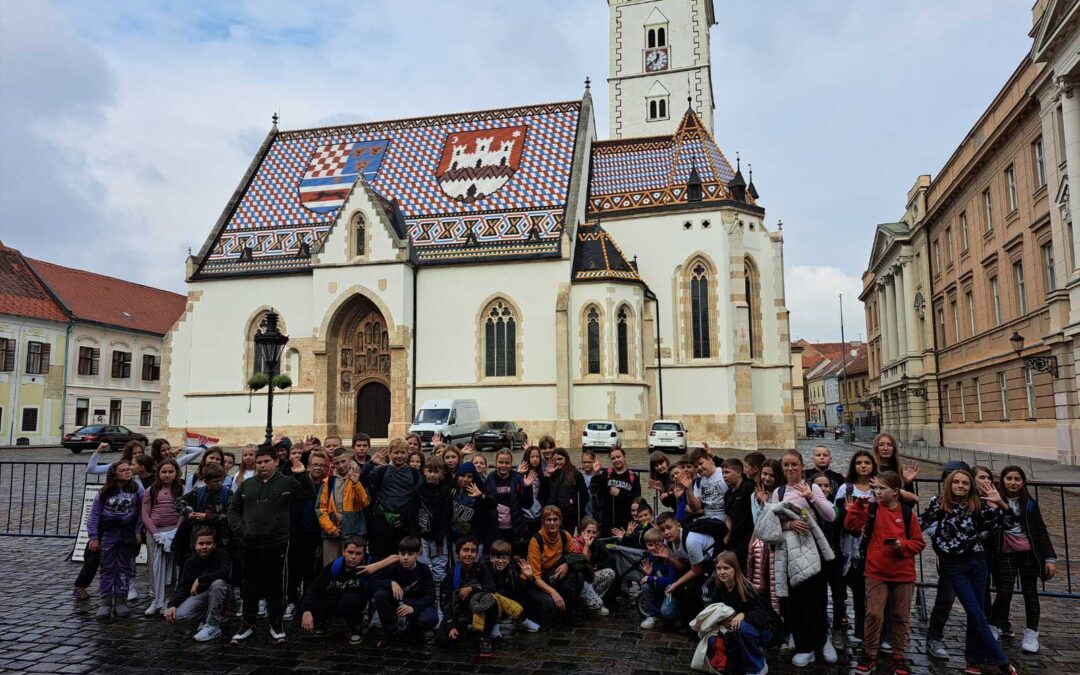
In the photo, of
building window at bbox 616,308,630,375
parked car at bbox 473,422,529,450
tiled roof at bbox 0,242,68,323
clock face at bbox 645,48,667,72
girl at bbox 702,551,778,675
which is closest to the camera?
girl at bbox 702,551,778,675

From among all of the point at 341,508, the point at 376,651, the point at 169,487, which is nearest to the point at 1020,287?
the point at 341,508

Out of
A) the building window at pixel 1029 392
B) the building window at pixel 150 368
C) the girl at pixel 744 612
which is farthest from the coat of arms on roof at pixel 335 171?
the girl at pixel 744 612

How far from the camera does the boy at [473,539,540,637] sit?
6.82 m

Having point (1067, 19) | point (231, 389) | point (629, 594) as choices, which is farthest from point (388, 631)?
point (231, 389)

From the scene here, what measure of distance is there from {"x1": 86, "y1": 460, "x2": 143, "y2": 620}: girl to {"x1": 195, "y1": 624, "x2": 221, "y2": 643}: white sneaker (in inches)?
51.2

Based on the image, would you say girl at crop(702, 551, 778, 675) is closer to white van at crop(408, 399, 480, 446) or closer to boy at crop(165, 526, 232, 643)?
boy at crop(165, 526, 232, 643)

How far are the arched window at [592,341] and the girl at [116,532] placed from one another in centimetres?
2271

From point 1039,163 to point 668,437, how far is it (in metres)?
14.3

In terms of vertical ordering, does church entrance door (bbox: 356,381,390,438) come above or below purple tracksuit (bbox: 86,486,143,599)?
above

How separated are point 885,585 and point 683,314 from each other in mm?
26230

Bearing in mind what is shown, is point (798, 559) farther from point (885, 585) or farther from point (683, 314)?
point (683, 314)

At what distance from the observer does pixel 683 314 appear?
104ft

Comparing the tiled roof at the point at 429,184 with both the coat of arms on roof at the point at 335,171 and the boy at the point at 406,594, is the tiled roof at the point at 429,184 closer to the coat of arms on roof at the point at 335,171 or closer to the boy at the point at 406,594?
the coat of arms on roof at the point at 335,171

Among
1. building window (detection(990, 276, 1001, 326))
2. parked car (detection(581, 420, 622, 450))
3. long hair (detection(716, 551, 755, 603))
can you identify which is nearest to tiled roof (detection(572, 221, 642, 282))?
parked car (detection(581, 420, 622, 450))
